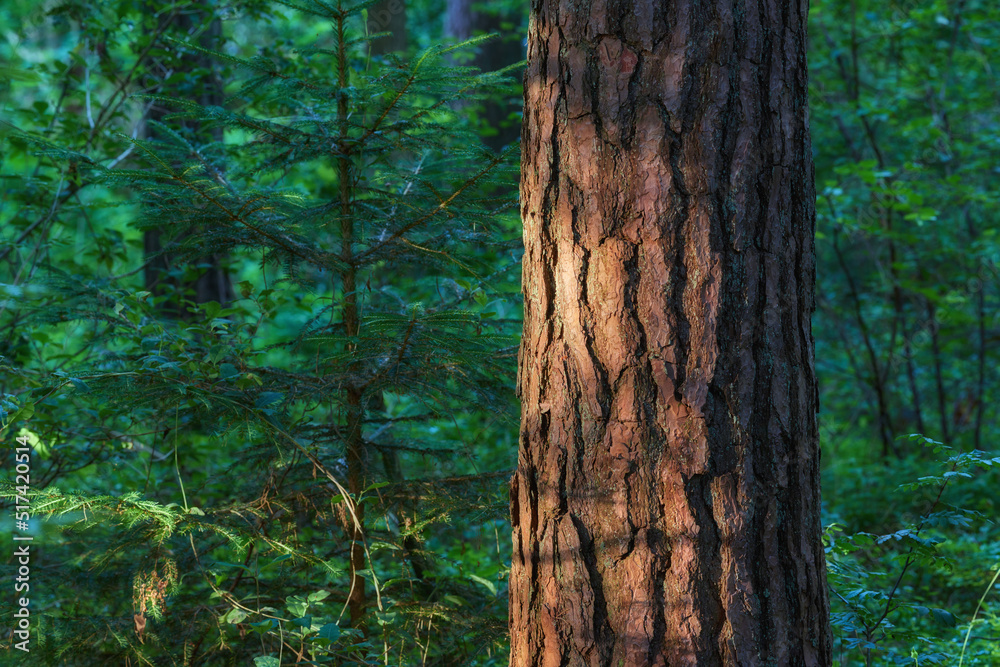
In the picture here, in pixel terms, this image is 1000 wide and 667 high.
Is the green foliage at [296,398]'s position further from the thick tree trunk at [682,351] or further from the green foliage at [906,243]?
the green foliage at [906,243]

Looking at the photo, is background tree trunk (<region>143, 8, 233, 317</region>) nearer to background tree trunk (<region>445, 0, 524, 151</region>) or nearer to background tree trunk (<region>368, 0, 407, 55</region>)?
background tree trunk (<region>368, 0, 407, 55</region>)

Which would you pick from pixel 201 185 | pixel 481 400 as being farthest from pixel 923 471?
pixel 201 185

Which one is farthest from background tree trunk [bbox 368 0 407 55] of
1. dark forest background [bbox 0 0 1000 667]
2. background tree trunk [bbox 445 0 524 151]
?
dark forest background [bbox 0 0 1000 667]

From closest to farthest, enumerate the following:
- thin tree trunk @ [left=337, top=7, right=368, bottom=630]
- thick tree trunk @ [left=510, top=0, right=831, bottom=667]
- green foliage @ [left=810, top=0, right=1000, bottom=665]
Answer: thick tree trunk @ [left=510, top=0, right=831, bottom=667] < thin tree trunk @ [left=337, top=7, right=368, bottom=630] < green foliage @ [left=810, top=0, right=1000, bottom=665]

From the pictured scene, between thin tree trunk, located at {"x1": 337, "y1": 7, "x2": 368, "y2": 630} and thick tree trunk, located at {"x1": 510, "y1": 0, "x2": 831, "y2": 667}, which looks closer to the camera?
thick tree trunk, located at {"x1": 510, "y1": 0, "x2": 831, "y2": 667}

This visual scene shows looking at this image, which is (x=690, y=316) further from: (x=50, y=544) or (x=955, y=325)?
(x=955, y=325)

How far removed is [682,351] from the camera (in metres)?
1.63

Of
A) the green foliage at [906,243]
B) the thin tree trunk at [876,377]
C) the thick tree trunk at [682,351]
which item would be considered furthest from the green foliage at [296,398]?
the thin tree trunk at [876,377]

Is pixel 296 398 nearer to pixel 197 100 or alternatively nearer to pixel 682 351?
pixel 682 351

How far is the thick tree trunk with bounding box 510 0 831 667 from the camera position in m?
1.62

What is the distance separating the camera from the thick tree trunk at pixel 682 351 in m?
1.62

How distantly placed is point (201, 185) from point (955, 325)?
25.0 ft

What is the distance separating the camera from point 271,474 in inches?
93.5

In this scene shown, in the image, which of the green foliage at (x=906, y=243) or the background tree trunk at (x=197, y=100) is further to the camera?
the green foliage at (x=906, y=243)
